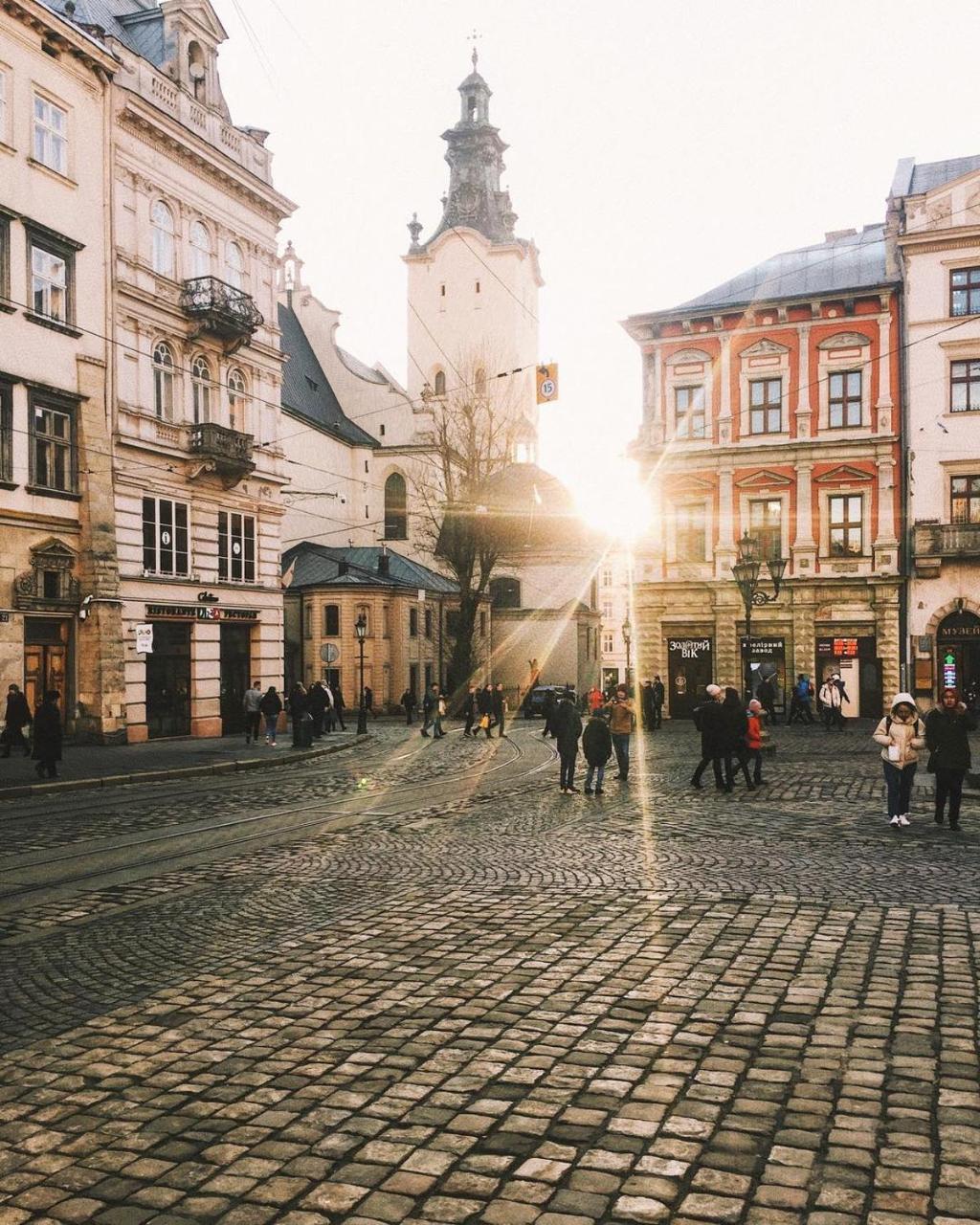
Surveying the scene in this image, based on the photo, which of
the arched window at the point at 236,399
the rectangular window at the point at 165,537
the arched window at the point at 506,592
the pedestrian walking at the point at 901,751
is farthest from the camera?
the arched window at the point at 506,592

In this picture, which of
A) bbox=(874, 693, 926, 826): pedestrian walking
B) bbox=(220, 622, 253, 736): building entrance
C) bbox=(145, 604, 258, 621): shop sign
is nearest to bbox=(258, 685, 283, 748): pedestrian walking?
bbox=(145, 604, 258, 621): shop sign

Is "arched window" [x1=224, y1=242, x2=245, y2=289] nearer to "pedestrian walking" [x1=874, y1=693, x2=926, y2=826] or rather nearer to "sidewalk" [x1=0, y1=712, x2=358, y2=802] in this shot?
"sidewalk" [x1=0, y1=712, x2=358, y2=802]

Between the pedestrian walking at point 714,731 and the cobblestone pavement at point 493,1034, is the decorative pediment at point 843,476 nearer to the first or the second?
the pedestrian walking at point 714,731

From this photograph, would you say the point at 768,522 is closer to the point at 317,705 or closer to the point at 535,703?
the point at 535,703

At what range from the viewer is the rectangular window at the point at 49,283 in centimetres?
2611

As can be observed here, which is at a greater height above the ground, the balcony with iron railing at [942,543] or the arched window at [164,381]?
the arched window at [164,381]

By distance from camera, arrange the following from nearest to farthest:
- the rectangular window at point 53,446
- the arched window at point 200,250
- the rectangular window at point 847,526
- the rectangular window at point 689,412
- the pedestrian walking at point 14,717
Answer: the pedestrian walking at point 14,717
the rectangular window at point 53,446
the arched window at point 200,250
the rectangular window at point 847,526
the rectangular window at point 689,412

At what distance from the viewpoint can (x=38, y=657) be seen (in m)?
26.2

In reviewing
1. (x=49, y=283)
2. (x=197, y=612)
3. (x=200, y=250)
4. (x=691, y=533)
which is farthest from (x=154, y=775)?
(x=691, y=533)

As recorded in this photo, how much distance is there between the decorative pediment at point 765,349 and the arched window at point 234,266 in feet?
59.3

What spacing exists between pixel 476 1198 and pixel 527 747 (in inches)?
991

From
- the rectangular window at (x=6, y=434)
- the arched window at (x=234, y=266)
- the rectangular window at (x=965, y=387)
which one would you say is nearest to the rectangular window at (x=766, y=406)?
the rectangular window at (x=965, y=387)

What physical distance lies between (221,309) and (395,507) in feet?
124

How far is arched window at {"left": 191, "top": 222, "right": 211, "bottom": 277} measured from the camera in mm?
32000
